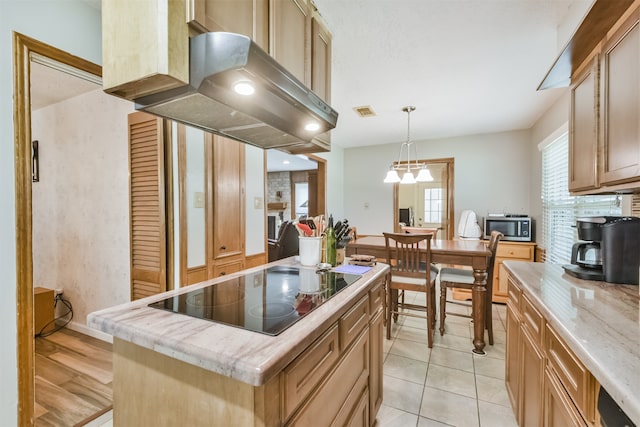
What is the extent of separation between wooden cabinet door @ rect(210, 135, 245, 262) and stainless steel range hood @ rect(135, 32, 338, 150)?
963mm

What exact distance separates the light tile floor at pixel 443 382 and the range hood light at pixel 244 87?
1.94 m

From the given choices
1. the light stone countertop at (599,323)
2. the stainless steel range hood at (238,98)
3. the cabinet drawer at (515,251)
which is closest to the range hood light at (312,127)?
the stainless steel range hood at (238,98)

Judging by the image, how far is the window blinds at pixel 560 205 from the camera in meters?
2.57

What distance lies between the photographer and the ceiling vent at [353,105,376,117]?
345 centimetres

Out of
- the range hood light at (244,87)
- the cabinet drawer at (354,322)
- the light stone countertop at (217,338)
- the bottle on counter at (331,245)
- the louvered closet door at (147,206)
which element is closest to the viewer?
the light stone countertop at (217,338)

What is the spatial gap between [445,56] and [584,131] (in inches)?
46.0

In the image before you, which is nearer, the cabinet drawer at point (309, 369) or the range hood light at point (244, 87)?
Answer: the cabinet drawer at point (309, 369)

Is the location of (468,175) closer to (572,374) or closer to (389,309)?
(389,309)

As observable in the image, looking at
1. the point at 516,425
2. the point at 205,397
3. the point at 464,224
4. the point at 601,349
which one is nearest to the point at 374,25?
the point at 601,349

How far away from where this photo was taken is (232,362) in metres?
0.67

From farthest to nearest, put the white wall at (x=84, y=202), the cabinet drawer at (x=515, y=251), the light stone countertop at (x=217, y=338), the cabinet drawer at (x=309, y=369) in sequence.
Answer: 1. the cabinet drawer at (x=515, y=251)
2. the white wall at (x=84, y=202)
3. the cabinet drawer at (x=309, y=369)
4. the light stone countertop at (x=217, y=338)

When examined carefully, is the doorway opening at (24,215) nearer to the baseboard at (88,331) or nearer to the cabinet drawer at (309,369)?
the baseboard at (88,331)

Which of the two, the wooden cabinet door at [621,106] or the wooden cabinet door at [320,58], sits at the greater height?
the wooden cabinet door at [320,58]

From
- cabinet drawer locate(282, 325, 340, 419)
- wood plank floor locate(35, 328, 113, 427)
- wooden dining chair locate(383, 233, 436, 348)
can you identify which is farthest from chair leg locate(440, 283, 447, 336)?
wood plank floor locate(35, 328, 113, 427)
